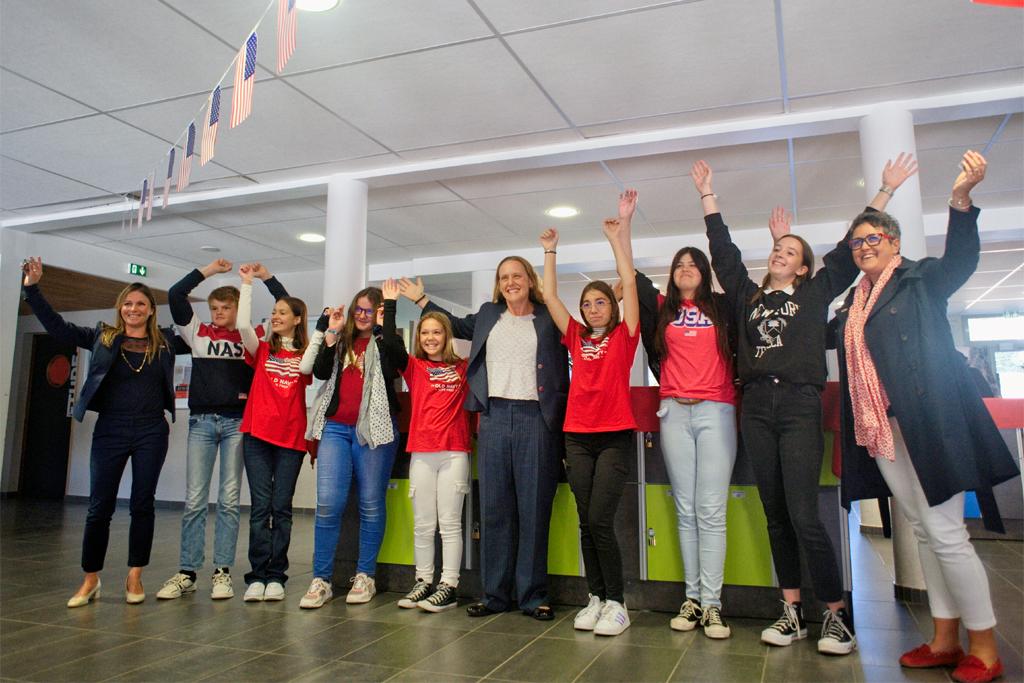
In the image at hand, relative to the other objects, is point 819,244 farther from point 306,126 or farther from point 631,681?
point 631,681

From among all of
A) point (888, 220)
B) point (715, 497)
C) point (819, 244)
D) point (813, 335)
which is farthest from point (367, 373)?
point (819, 244)

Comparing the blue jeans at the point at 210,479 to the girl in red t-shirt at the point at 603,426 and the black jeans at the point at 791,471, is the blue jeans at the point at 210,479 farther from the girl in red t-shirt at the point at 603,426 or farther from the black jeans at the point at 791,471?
the black jeans at the point at 791,471

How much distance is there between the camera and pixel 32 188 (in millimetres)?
5109

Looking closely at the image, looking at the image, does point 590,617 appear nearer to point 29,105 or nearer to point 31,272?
point 31,272

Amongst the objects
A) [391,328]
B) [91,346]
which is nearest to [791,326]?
[391,328]

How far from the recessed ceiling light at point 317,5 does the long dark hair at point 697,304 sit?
1731mm

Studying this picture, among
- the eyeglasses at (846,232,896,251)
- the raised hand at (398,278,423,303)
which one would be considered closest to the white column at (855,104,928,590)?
the eyeglasses at (846,232,896,251)

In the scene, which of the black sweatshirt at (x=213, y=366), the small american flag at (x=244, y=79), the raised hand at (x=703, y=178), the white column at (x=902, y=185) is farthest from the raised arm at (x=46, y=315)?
the white column at (x=902, y=185)

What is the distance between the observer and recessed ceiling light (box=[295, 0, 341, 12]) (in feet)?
9.28

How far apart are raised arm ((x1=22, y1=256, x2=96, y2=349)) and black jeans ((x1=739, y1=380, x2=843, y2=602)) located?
302 cm

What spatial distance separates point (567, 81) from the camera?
3.52 m

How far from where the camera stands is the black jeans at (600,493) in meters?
2.69

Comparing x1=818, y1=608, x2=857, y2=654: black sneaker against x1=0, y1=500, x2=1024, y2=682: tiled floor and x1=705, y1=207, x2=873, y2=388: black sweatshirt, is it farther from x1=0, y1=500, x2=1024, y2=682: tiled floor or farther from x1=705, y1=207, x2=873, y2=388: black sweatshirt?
x1=705, y1=207, x2=873, y2=388: black sweatshirt

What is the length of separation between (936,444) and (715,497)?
807mm
